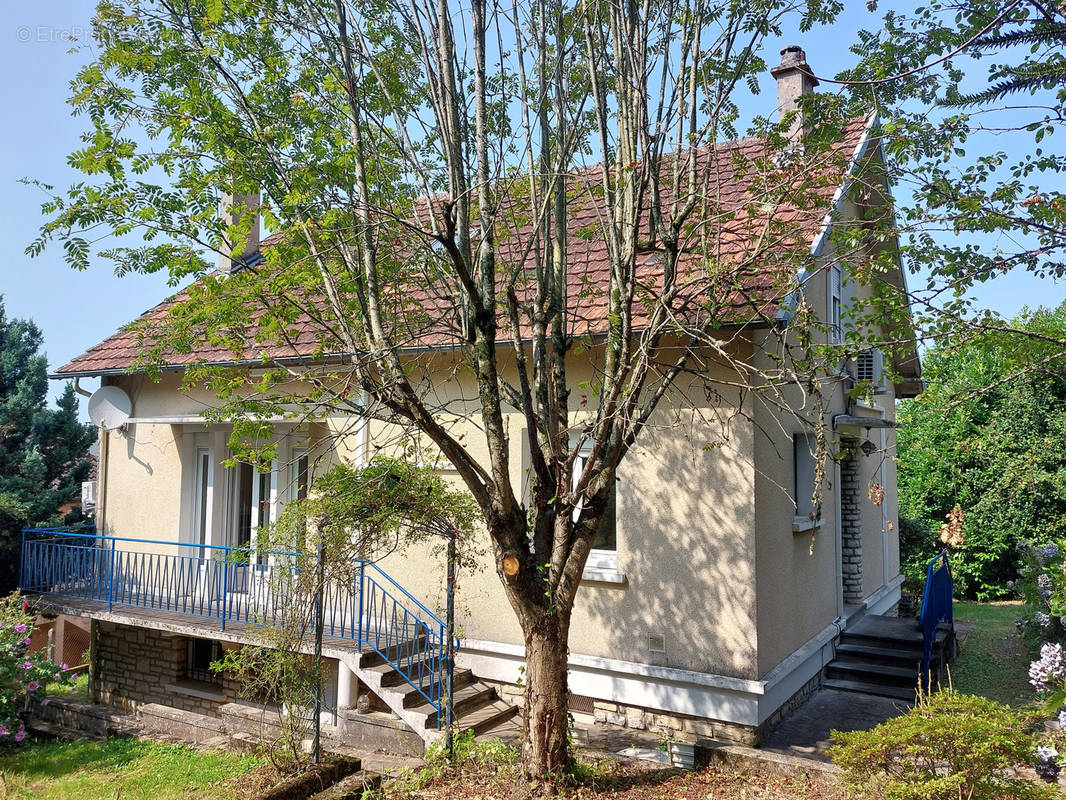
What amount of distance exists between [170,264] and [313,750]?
164 inches

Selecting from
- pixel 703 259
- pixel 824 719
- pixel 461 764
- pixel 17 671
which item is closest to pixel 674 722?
pixel 824 719

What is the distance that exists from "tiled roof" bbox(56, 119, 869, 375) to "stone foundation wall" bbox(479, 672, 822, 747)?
149 inches

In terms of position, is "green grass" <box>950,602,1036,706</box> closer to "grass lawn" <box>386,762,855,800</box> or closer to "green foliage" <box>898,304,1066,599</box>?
"green foliage" <box>898,304,1066,599</box>

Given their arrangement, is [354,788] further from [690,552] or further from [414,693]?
[690,552]

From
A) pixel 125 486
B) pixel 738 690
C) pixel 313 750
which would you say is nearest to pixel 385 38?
pixel 313 750

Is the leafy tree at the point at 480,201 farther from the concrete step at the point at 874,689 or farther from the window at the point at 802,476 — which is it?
the concrete step at the point at 874,689

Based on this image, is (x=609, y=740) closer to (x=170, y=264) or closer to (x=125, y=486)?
(x=170, y=264)

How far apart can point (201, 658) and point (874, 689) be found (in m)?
9.17

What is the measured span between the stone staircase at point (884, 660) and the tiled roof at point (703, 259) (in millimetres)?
5301

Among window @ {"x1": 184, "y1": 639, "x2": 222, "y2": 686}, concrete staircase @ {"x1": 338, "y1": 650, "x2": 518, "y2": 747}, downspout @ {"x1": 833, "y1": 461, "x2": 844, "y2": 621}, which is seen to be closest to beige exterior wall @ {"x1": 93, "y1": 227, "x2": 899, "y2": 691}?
concrete staircase @ {"x1": 338, "y1": 650, "x2": 518, "y2": 747}

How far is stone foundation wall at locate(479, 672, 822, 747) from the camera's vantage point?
728 cm

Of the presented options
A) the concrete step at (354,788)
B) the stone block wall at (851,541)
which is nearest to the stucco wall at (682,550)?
the concrete step at (354,788)

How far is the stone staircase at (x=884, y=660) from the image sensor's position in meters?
9.34

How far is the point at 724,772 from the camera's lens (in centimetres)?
636
